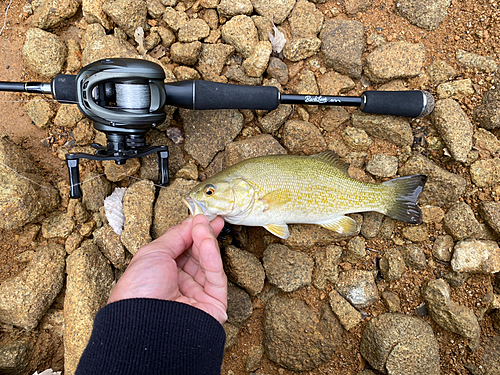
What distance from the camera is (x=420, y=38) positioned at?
3695 millimetres

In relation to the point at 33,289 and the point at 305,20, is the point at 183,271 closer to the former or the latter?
the point at 33,289

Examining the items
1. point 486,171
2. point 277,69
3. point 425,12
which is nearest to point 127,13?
point 277,69

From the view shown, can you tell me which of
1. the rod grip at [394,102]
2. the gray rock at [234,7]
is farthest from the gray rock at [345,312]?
the gray rock at [234,7]

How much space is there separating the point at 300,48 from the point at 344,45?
0.48 m

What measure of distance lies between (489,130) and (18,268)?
5.21 meters

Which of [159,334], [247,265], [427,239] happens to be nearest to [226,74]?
[247,265]

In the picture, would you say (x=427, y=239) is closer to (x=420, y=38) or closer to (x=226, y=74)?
(x=420, y=38)

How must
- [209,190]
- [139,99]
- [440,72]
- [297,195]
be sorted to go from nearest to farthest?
1. [139,99]
2. [209,190]
3. [297,195]
4. [440,72]

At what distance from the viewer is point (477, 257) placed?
3.41m

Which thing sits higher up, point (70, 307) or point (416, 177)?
point (416, 177)

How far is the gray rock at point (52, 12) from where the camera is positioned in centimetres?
339

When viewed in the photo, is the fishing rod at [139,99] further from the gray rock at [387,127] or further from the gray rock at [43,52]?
the gray rock at [43,52]

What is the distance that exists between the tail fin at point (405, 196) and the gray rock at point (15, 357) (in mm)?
3916

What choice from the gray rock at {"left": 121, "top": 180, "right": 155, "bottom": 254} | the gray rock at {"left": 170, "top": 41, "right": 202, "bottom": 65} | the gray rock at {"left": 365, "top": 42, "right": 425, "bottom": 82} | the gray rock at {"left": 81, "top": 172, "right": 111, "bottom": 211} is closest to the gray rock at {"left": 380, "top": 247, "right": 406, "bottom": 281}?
the gray rock at {"left": 365, "top": 42, "right": 425, "bottom": 82}
